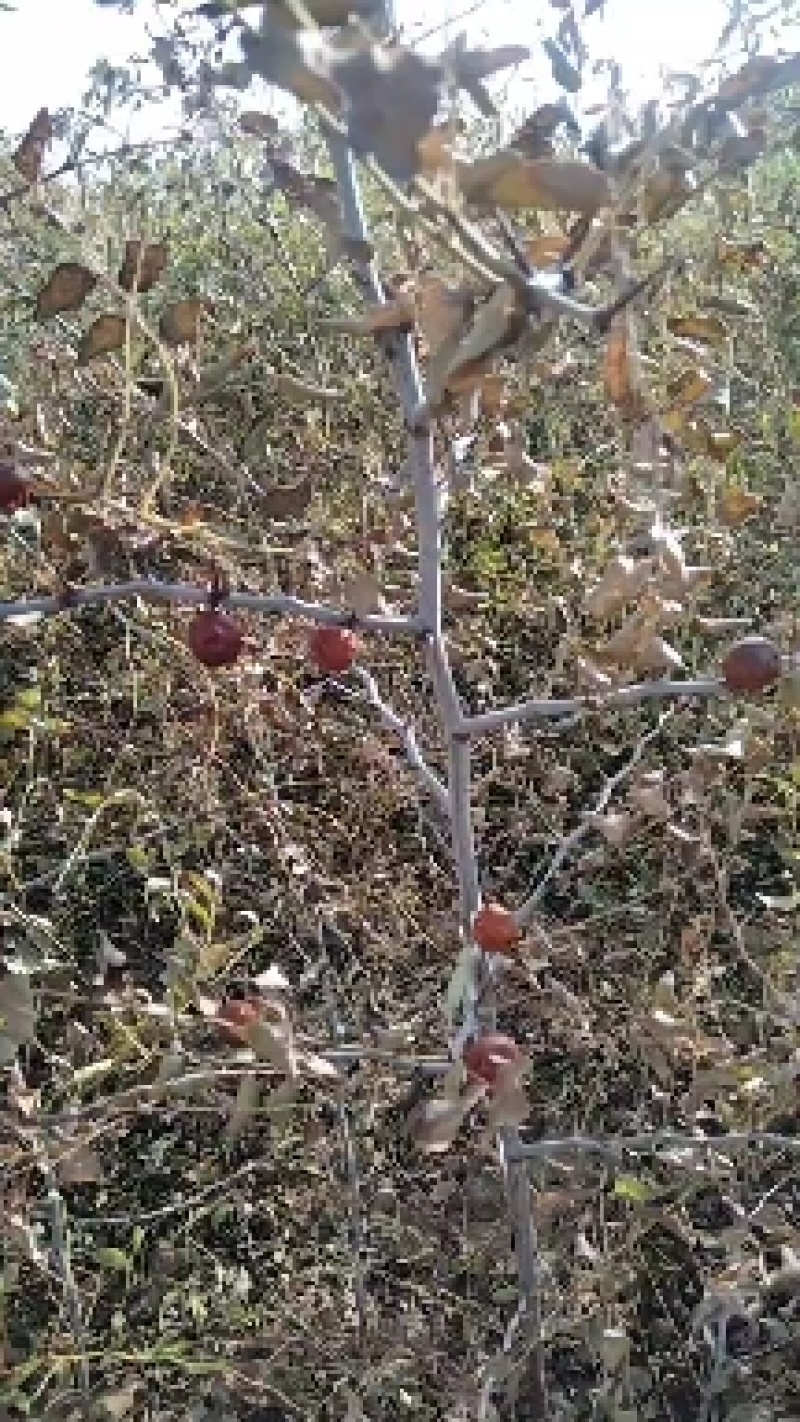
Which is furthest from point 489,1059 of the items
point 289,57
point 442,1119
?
point 289,57

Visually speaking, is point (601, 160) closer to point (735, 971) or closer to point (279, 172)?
point (279, 172)

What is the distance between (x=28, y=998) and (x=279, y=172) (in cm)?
48

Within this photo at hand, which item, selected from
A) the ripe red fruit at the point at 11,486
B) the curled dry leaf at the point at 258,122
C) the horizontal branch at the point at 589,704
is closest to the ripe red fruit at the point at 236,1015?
the horizontal branch at the point at 589,704

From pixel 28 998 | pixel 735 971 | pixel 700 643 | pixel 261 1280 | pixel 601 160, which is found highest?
pixel 601 160

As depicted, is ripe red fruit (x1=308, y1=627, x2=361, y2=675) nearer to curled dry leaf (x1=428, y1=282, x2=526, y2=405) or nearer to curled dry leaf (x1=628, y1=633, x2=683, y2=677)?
curled dry leaf (x1=628, y1=633, x2=683, y2=677)

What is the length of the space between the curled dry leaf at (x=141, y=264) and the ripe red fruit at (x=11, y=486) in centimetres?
12

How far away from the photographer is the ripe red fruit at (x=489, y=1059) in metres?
0.90

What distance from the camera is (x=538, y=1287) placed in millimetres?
1188

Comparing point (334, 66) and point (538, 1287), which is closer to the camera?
point (334, 66)

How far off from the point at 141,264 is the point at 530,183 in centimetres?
35

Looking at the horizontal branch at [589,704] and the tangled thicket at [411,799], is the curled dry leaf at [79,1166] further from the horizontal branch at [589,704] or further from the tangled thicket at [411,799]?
the horizontal branch at [589,704]

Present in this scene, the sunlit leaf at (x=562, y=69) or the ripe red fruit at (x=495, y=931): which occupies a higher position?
the sunlit leaf at (x=562, y=69)

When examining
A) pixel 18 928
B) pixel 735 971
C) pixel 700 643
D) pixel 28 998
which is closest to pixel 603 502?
pixel 700 643

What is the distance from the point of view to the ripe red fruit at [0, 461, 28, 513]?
2.95ft
